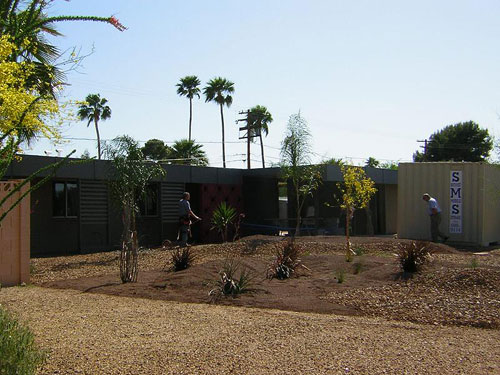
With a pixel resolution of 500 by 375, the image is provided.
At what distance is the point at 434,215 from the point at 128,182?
31.0ft

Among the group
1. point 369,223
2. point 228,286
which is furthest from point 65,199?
point 369,223

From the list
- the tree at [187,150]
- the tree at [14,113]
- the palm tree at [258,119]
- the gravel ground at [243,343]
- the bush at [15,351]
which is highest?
the palm tree at [258,119]

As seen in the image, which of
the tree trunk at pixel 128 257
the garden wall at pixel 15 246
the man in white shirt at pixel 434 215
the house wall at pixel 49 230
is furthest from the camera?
the man in white shirt at pixel 434 215

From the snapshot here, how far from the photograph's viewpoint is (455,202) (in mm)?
18219

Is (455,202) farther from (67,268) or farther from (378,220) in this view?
(67,268)

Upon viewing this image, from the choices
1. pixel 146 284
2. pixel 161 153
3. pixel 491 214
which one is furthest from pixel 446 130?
pixel 146 284

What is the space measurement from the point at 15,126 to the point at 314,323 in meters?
4.23

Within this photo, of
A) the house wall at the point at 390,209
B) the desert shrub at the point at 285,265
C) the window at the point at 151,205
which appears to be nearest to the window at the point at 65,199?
the window at the point at 151,205

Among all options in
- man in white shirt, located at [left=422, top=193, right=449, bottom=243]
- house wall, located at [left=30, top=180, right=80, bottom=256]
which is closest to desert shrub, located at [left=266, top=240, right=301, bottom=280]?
man in white shirt, located at [left=422, top=193, right=449, bottom=243]

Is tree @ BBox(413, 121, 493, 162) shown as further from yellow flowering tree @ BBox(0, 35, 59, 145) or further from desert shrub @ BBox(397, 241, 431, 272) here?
yellow flowering tree @ BBox(0, 35, 59, 145)

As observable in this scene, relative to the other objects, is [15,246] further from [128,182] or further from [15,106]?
[15,106]

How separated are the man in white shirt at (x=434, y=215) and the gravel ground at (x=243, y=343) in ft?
34.8

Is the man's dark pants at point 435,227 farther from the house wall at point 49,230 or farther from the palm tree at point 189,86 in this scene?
the palm tree at point 189,86

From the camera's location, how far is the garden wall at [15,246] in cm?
1069
